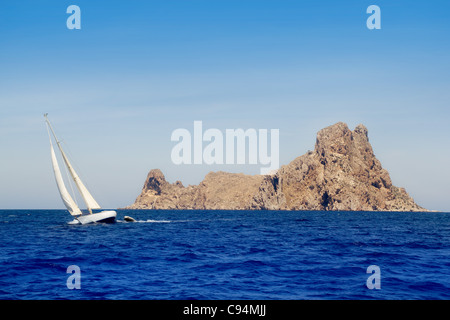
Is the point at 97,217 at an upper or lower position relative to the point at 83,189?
lower

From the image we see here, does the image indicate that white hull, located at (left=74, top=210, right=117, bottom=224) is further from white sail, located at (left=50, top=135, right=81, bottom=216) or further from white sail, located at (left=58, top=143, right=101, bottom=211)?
white sail, located at (left=50, top=135, right=81, bottom=216)

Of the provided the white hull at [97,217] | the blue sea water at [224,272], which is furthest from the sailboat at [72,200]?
the blue sea water at [224,272]

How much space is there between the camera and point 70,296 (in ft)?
53.7

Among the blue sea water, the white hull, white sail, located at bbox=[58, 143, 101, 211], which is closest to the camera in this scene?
the blue sea water

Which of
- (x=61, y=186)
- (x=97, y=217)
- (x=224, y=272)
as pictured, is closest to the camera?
(x=224, y=272)

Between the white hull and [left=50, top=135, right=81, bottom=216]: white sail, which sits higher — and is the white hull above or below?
below

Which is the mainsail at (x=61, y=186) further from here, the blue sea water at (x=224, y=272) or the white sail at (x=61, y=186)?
the blue sea water at (x=224, y=272)

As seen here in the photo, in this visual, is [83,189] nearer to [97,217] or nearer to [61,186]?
[61,186]

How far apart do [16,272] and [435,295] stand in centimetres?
2221

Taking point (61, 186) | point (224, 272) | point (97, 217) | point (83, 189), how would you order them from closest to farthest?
1. point (224, 272)
2. point (61, 186)
3. point (97, 217)
4. point (83, 189)

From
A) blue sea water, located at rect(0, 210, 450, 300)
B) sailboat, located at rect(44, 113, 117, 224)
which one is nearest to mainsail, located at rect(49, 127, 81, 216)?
sailboat, located at rect(44, 113, 117, 224)

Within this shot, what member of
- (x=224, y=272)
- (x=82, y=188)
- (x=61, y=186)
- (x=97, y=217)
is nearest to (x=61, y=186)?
(x=61, y=186)
